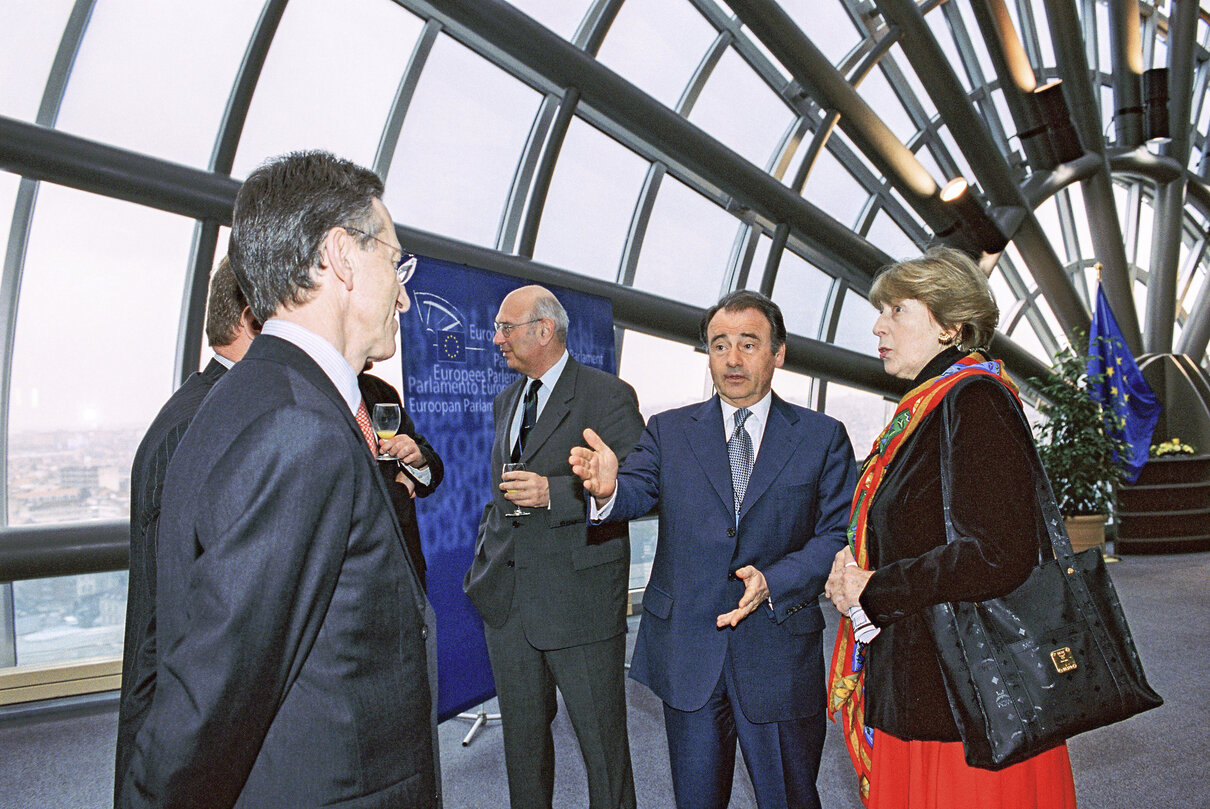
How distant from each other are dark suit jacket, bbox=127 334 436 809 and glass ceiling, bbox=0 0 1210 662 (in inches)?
133

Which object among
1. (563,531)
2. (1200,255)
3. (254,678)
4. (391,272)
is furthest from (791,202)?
(1200,255)

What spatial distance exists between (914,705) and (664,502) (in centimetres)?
89

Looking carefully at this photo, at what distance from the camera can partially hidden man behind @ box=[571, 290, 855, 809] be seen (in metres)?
2.04

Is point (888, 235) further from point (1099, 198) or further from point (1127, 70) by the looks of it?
point (1127, 70)

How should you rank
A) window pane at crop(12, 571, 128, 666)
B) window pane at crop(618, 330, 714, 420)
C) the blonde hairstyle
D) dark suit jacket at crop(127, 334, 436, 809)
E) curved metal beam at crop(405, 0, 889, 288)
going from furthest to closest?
1. window pane at crop(618, 330, 714, 420)
2. curved metal beam at crop(405, 0, 889, 288)
3. window pane at crop(12, 571, 128, 666)
4. the blonde hairstyle
5. dark suit jacket at crop(127, 334, 436, 809)

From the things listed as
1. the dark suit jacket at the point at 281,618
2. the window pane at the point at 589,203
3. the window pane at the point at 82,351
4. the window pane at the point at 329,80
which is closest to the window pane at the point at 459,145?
the window pane at the point at 329,80

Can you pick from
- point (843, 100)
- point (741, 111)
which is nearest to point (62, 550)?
point (843, 100)

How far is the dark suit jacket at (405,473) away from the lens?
2.41 meters

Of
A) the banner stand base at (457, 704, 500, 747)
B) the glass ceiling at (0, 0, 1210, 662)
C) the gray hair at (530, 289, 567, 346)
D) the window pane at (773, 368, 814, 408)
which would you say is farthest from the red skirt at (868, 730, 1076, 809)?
the window pane at (773, 368, 814, 408)

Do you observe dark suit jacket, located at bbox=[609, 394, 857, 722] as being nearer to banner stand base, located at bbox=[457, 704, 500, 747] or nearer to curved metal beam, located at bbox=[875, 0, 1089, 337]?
banner stand base, located at bbox=[457, 704, 500, 747]

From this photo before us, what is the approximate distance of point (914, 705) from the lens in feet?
5.26

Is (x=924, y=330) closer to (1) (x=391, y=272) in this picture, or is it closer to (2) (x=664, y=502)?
(2) (x=664, y=502)

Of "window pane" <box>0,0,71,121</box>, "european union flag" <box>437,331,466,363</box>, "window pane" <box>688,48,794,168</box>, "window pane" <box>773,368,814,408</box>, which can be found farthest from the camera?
"window pane" <box>773,368,814,408</box>

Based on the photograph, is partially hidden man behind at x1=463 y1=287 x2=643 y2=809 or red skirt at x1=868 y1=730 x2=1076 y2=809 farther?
partially hidden man behind at x1=463 y1=287 x2=643 y2=809
